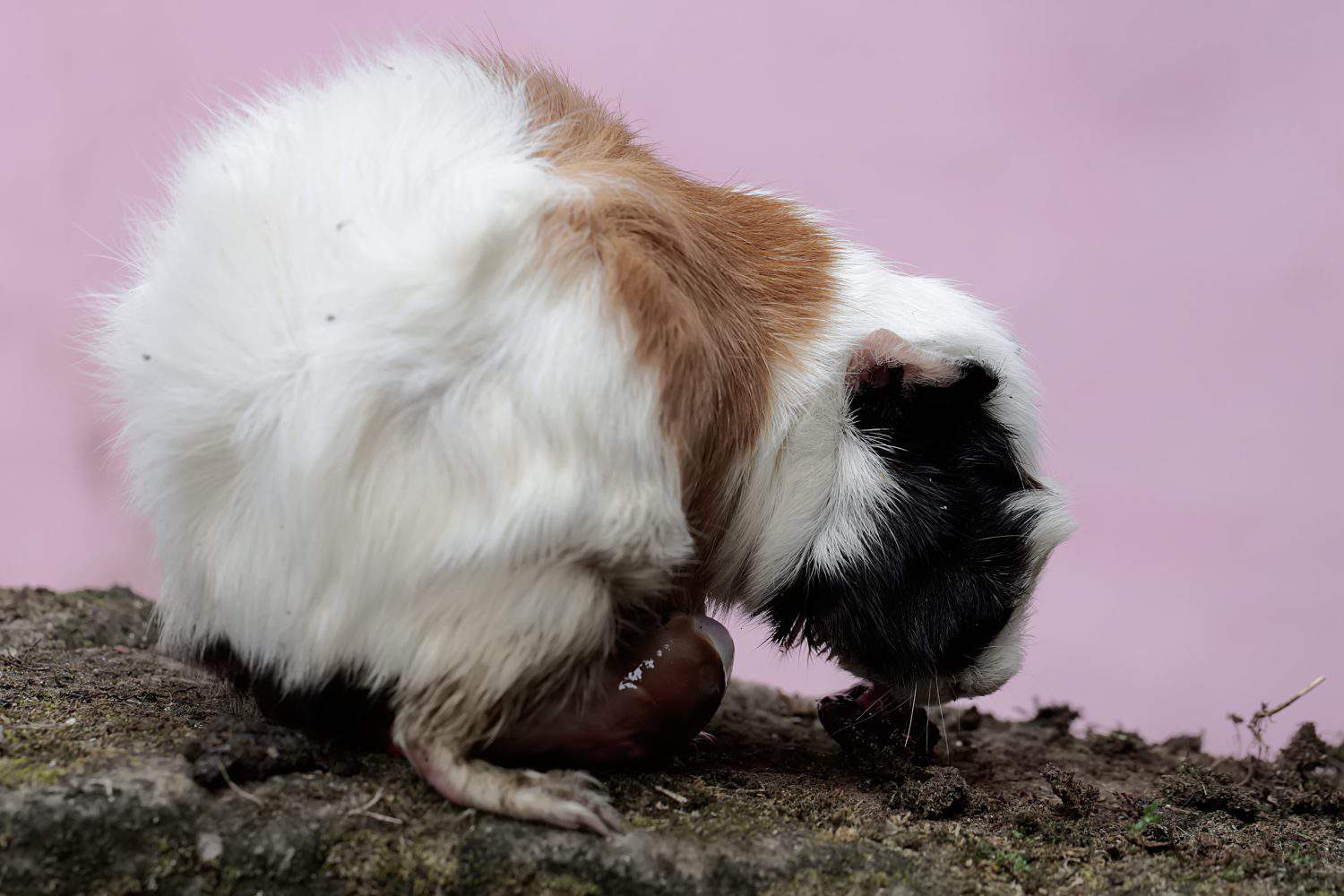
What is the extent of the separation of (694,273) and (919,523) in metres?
0.75

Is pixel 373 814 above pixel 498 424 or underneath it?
underneath

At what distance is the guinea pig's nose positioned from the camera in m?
2.48

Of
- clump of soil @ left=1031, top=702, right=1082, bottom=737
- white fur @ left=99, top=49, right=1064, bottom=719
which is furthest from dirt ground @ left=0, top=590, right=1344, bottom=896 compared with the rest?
clump of soil @ left=1031, top=702, right=1082, bottom=737

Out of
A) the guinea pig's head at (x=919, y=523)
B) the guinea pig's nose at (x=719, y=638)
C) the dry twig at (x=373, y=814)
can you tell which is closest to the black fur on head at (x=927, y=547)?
the guinea pig's head at (x=919, y=523)

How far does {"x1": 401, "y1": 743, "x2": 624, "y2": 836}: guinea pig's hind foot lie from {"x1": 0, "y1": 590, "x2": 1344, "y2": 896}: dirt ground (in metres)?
0.03

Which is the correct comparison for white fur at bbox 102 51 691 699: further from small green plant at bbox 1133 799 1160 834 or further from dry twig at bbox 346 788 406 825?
small green plant at bbox 1133 799 1160 834

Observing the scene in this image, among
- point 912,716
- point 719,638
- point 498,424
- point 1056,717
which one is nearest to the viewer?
point 498,424

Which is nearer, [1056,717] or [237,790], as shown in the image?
[237,790]

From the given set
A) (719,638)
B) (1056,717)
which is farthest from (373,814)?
(1056,717)

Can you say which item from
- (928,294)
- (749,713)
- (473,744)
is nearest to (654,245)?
(928,294)

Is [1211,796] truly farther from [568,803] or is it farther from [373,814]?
[373,814]

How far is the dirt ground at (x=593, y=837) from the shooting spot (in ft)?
6.68

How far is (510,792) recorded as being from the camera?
216cm

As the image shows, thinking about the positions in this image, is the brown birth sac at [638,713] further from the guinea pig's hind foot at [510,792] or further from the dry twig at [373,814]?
the dry twig at [373,814]
